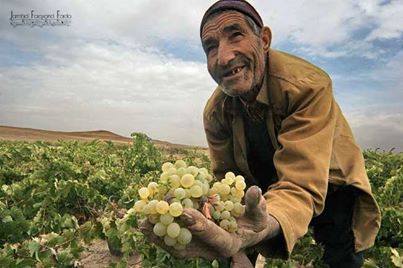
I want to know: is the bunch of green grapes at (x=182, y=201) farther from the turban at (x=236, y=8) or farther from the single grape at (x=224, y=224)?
the turban at (x=236, y=8)

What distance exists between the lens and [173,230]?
5.46 ft

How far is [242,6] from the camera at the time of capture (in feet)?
8.39

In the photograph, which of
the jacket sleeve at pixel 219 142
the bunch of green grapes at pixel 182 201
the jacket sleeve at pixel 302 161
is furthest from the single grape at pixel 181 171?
the jacket sleeve at pixel 219 142

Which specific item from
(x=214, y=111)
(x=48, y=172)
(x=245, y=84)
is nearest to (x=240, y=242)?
(x=245, y=84)

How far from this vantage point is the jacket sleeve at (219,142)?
3.21 meters

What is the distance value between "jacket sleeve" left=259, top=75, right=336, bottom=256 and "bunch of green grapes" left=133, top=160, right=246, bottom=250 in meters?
0.26

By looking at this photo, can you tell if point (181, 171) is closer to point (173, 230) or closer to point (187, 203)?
point (187, 203)

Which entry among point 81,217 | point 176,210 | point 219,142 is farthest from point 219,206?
point 81,217

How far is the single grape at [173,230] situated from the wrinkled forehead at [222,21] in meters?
1.16

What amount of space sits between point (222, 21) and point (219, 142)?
1.01m

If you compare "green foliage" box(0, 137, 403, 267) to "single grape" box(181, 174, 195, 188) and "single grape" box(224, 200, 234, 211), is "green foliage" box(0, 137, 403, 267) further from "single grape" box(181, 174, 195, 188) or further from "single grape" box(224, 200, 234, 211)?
"single grape" box(181, 174, 195, 188)

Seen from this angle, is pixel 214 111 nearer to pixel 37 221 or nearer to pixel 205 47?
pixel 205 47

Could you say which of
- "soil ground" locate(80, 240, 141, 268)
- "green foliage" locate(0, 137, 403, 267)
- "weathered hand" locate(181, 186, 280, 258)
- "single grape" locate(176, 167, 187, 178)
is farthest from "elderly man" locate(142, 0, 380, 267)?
"soil ground" locate(80, 240, 141, 268)

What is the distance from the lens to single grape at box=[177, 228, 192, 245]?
5.54 feet
